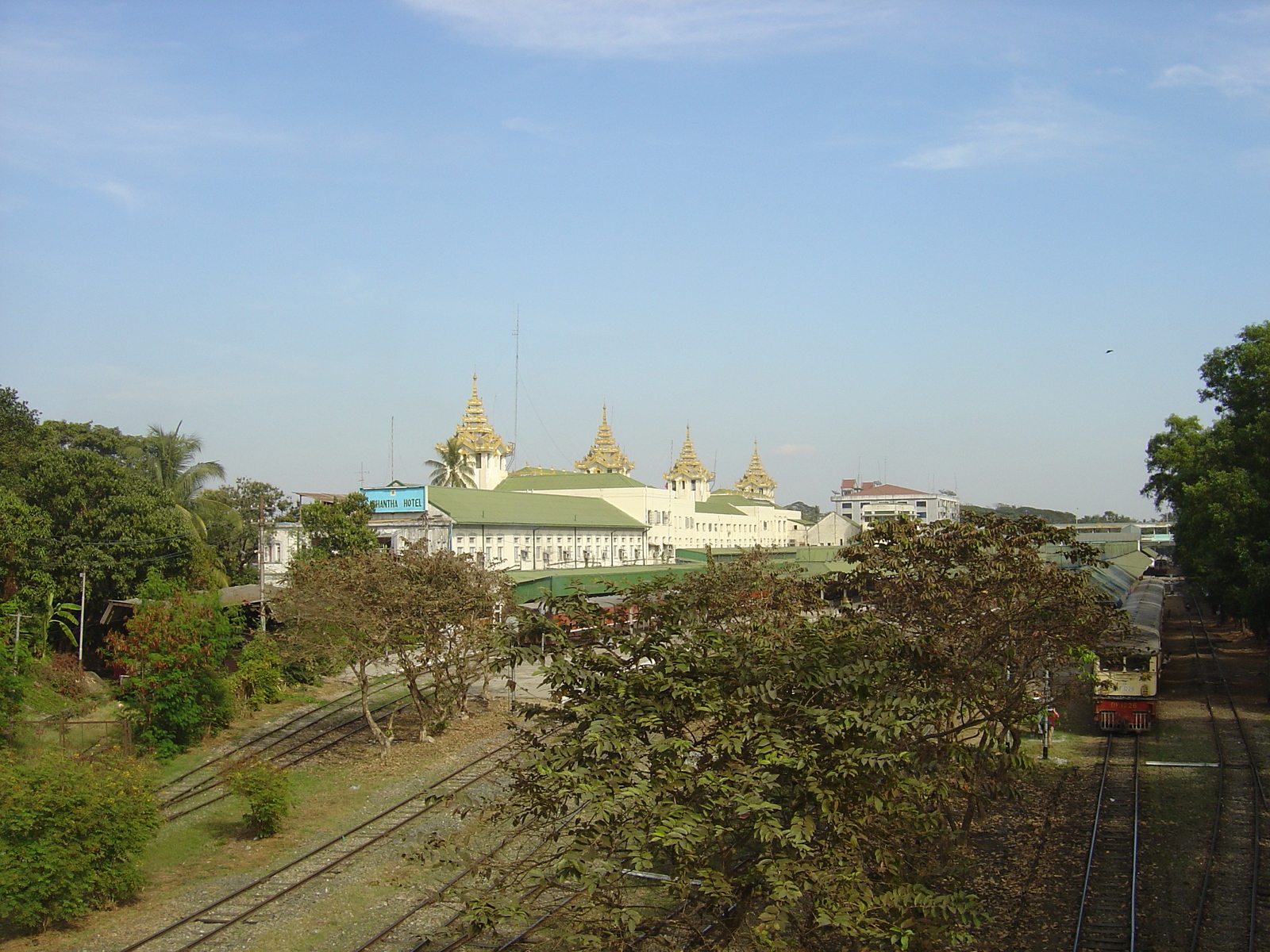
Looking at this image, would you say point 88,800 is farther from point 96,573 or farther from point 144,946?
point 96,573

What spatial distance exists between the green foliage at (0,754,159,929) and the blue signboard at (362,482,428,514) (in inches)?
1473

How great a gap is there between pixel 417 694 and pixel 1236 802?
659 inches

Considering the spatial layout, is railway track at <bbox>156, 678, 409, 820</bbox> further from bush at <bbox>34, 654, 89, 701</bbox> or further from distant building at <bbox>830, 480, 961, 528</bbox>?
distant building at <bbox>830, 480, 961, 528</bbox>

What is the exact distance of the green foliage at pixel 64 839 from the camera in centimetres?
1352

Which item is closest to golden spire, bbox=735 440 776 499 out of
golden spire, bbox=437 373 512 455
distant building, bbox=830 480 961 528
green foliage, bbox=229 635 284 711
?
distant building, bbox=830 480 961 528

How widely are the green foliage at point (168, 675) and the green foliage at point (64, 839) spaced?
797 cm

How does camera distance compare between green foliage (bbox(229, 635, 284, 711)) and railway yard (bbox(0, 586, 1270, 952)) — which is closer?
railway yard (bbox(0, 586, 1270, 952))

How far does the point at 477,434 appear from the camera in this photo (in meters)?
91.2

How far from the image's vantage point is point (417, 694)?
24.0m

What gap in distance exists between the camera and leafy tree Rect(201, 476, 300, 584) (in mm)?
48125

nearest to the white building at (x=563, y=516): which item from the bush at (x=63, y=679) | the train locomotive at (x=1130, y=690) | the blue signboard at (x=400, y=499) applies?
the blue signboard at (x=400, y=499)

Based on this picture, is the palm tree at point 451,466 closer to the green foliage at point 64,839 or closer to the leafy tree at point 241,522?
the leafy tree at point 241,522

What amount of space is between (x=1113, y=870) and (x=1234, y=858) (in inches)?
75.9

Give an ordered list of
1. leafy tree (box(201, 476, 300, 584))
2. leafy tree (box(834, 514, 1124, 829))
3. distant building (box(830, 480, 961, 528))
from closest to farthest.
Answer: leafy tree (box(834, 514, 1124, 829)) < leafy tree (box(201, 476, 300, 584)) < distant building (box(830, 480, 961, 528))
